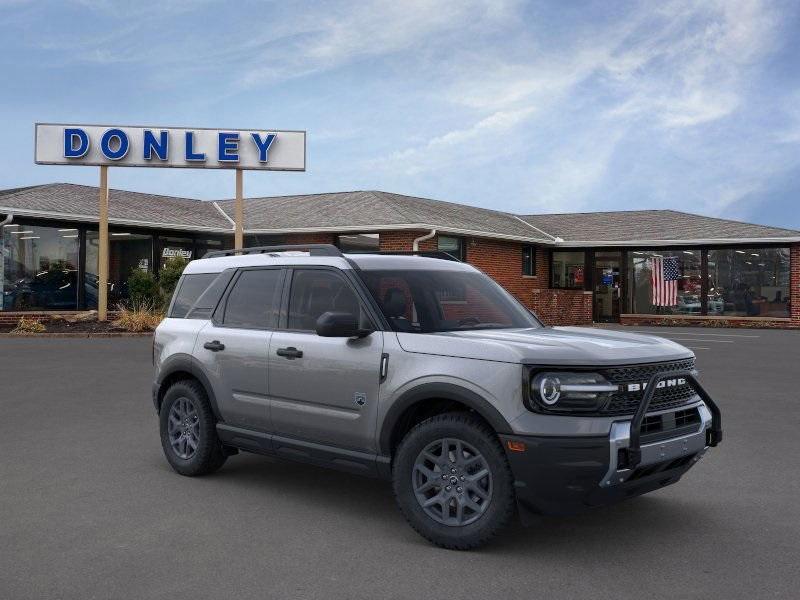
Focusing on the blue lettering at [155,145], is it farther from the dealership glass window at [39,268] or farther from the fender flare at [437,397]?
the fender flare at [437,397]

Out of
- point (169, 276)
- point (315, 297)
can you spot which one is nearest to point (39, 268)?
point (169, 276)

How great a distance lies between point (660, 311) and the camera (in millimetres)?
32531

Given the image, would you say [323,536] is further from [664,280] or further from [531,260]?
[664,280]

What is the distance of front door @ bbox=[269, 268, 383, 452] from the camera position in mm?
5406

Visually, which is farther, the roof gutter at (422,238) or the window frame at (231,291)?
the roof gutter at (422,238)

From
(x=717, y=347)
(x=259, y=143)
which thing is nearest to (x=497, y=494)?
(x=717, y=347)

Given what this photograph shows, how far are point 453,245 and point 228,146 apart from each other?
819 cm

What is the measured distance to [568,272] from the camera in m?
34.0

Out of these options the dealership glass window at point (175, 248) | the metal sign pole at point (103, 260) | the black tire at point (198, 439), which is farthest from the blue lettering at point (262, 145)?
the black tire at point (198, 439)

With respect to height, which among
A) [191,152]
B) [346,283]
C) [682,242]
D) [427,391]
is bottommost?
[427,391]

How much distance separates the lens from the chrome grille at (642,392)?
4719 millimetres

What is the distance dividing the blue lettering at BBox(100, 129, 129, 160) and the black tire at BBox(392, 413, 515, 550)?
22248 mm

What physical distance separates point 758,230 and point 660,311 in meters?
4.73

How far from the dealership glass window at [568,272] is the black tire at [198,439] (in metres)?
28.2
